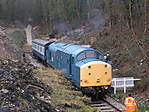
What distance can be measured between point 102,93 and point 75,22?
47.3 m

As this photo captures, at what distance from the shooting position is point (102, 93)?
16.7 m

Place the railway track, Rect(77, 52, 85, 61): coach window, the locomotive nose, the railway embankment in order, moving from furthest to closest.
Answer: Rect(77, 52, 85, 61): coach window
the locomotive nose
the railway track
the railway embankment

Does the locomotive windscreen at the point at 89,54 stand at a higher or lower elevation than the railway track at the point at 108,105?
higher

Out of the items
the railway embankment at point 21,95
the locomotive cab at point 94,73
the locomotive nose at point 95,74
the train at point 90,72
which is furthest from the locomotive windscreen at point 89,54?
the railway embankment at point 21,95

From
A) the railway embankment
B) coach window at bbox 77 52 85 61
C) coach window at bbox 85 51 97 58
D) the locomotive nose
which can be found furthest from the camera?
coach window at bbox 85 51 97 58

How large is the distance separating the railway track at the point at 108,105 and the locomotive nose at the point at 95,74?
1.04 metres

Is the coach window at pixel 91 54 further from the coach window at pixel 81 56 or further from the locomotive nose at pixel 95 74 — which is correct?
the locomotive nose at pixel 95 74

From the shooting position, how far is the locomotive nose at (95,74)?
15.8m

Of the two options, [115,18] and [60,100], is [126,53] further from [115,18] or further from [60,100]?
[60,100]

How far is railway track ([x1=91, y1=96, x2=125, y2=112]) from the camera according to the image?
14.6 meters

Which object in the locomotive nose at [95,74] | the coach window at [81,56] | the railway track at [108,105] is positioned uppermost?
the coach window at [81,56]

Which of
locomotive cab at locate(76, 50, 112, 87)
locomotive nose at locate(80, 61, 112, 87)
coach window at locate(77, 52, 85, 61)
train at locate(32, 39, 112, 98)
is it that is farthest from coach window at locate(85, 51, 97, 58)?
locomotive nose at locate(80, 61, 112, 87)

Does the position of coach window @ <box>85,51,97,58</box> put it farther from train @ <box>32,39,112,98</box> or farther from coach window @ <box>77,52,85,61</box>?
coach window @ <box>77,52,85,61</box>

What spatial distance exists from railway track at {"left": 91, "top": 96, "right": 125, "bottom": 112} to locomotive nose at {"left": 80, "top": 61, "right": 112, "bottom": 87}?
1.04 metres
